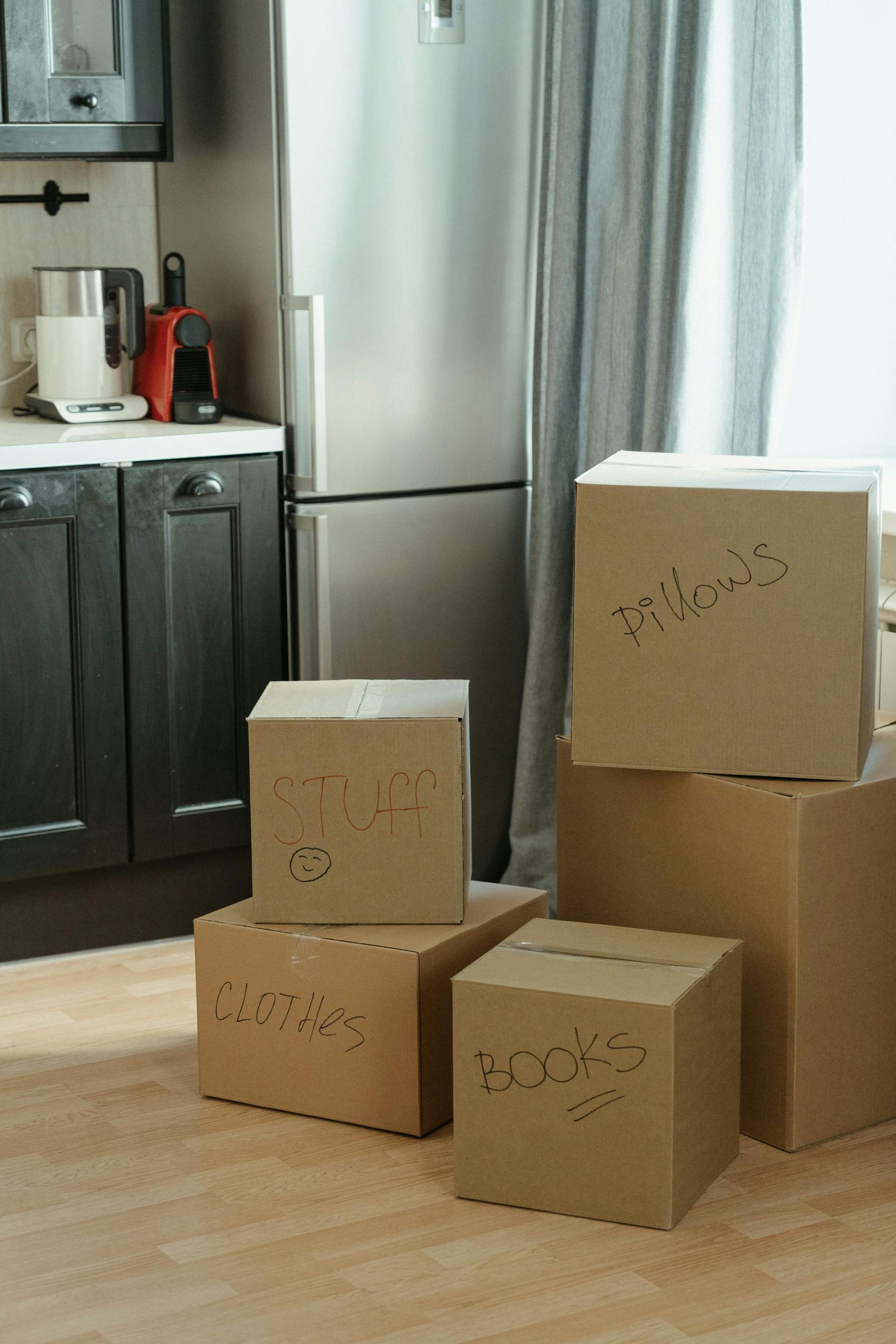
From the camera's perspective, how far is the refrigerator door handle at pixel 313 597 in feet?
9.49

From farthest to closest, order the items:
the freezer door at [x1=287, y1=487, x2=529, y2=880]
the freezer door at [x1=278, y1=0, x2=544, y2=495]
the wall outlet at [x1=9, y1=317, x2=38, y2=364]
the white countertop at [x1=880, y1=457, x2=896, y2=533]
Answer: the wall outlet at [x1=9, y1=317, x2=38, y2=364] < the freezer door at [x1=287, y1=487, x2=529, y2=880] < the freezer door at [x1=278, y1=0, x2=544, y2=495] < the white countertop at [x1=880, y1=457, x2=896, y2=533]

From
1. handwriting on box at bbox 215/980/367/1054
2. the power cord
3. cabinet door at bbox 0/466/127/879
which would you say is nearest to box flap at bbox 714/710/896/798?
handwriting on box at bbox 215/980/367/1054

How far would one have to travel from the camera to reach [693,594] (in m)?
2.08

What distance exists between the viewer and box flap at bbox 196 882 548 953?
217cm

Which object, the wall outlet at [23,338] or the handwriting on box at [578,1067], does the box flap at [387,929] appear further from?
the wall outlet at [23,338]

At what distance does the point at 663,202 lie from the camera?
8.66 ft

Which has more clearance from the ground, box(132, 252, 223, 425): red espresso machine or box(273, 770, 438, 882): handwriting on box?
box(132, 252, 223, 425): red espresso machine

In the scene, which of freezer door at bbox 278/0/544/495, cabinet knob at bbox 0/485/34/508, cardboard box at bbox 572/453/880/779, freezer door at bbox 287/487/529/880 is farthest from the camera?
freezer door at bbox 287/487/529/880

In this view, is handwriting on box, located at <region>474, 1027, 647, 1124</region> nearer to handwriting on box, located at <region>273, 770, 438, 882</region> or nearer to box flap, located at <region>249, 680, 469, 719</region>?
handwriting on box, located at <region>273, 770, 438, 882</region>

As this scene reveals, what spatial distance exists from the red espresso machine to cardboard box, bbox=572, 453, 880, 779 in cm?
106

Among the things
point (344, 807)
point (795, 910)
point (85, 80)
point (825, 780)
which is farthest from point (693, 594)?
point (85, 80)

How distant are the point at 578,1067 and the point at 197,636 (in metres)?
1.22

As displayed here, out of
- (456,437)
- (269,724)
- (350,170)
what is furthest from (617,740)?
(350,170)

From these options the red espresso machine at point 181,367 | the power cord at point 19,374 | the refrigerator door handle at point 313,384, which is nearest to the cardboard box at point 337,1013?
the refrigerator door handle at point 313,384
